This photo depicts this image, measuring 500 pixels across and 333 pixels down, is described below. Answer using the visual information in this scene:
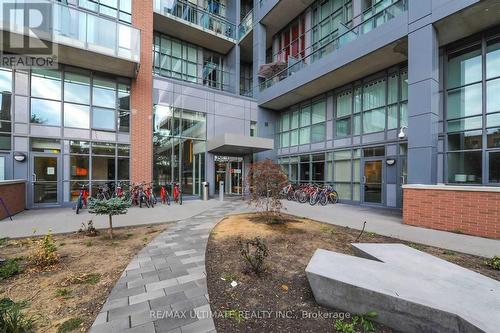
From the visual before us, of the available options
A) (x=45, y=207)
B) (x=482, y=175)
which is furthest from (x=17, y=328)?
(x=482, y=175)

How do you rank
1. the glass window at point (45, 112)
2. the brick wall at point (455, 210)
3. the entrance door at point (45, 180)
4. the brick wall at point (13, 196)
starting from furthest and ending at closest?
the glass window at point (45, 112), the entrance door at point (45, 180), the brick wall at point (13, 196), the brick wall at point (455, 210)

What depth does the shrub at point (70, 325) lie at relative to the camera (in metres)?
2.52

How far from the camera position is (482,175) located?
8492 mm

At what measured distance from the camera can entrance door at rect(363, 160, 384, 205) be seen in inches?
459

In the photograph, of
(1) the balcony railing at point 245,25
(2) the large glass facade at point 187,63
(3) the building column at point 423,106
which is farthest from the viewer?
(1) the balcony railing at point 245,25

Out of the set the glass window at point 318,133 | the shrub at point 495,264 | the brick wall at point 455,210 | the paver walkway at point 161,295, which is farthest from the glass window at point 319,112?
the paver walkway at point 161,295

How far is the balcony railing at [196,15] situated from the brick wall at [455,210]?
16.9 m

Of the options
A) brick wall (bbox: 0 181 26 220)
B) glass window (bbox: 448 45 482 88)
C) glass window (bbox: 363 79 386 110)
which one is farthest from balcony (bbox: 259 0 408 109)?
brick wall (bbox: 0 181 26 220)

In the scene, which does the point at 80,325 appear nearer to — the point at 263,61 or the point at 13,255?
the point at 13,255

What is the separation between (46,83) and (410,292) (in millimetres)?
14938

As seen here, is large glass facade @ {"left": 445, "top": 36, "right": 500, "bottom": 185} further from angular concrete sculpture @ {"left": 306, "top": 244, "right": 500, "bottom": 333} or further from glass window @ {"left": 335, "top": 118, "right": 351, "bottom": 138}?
angular concrete sculpture @ {"left": 306, "top": 244, "right": 500, "bottom": 333}
